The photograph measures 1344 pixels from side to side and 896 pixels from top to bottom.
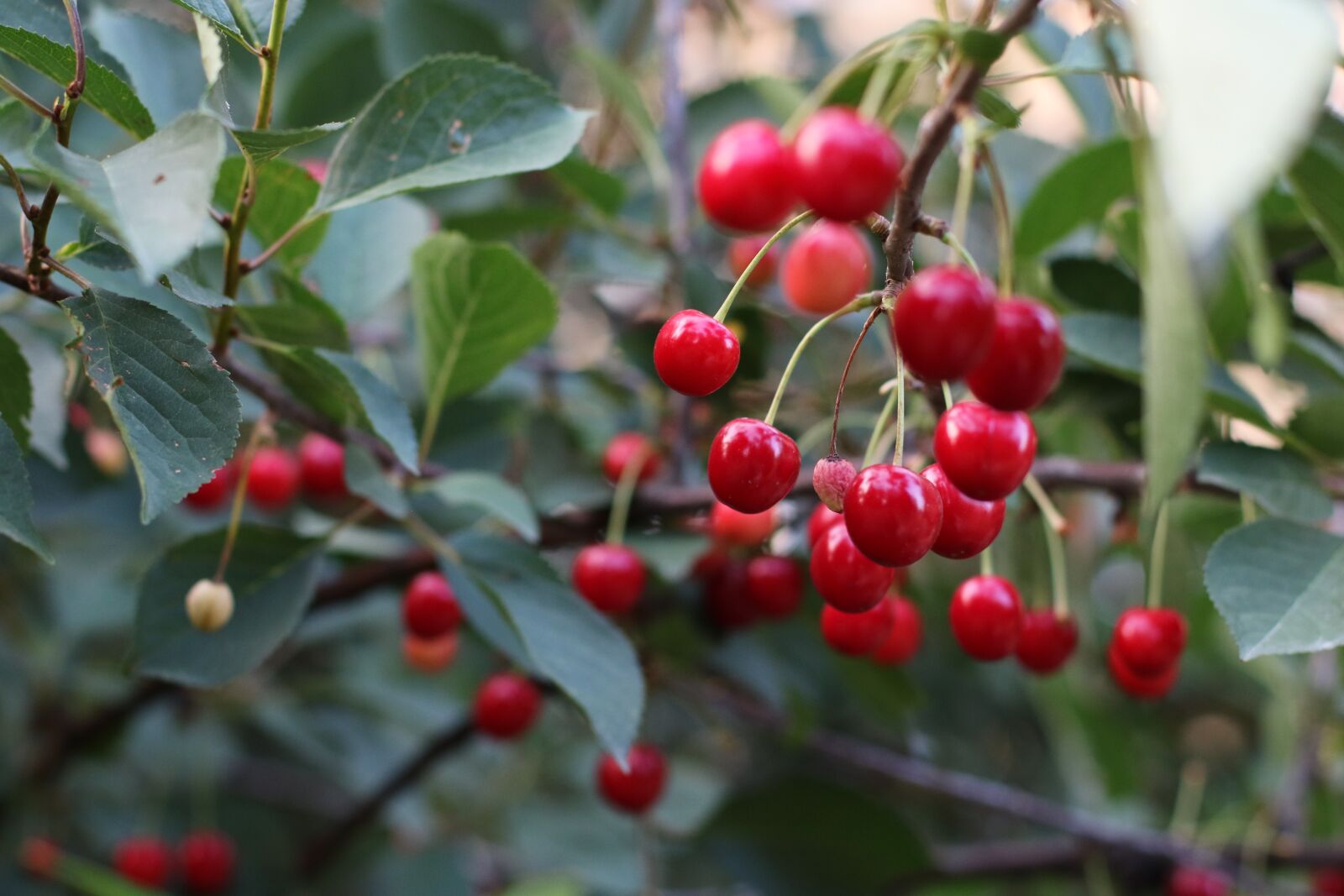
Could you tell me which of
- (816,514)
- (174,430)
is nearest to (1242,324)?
(816,514)

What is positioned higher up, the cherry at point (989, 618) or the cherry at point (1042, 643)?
the cherry at point (989, 618)

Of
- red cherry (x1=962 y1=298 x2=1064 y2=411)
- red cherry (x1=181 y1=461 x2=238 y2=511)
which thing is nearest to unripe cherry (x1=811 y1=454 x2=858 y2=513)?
red cherry (x1=962 y1=298 x2=1064 y2=411)

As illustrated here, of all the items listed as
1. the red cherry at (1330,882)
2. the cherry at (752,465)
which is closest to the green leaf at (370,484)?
the cherry at (752,465)

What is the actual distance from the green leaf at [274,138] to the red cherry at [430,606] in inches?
24.2

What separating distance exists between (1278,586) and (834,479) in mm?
357

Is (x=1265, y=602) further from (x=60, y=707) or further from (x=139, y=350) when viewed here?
(x=60, y=707)

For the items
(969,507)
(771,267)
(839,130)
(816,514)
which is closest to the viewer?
Answer: (839,130)

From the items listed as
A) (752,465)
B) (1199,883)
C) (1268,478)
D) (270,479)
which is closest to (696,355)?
(752,465)

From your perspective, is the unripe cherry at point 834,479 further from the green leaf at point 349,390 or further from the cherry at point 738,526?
the cherry at point 738,526

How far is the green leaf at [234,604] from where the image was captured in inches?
38.6

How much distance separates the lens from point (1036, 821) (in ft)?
5.18

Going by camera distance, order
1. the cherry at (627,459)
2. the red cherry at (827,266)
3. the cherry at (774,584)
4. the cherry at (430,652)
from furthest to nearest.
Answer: the cherry at (430,652) < the cherry at (627,459) < the cherry at (774,584) < the red cherry at (827,266)

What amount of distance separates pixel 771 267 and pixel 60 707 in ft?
4.58

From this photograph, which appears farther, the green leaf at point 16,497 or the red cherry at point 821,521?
the red cherry at point 821,521
